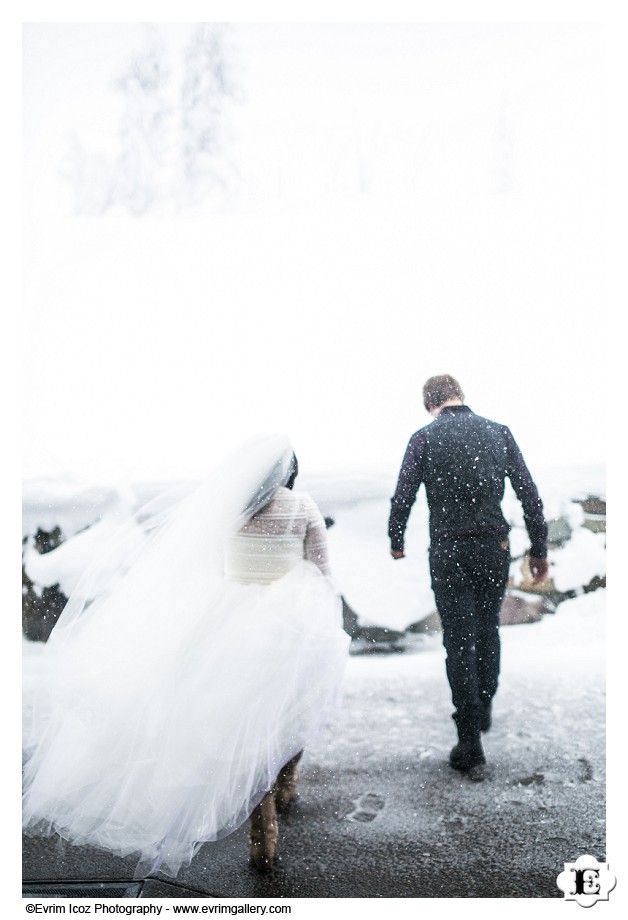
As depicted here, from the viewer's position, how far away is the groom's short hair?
2719mm

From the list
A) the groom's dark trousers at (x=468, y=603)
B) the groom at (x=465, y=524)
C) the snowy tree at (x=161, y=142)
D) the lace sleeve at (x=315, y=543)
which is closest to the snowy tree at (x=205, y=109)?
the snowy tree at (x=161, y=142)

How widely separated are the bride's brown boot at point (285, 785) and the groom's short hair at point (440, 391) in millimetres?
1435

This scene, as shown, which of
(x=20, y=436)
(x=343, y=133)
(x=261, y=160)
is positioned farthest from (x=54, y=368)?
(x=343, y=133)

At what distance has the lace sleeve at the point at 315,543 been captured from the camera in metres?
2.43

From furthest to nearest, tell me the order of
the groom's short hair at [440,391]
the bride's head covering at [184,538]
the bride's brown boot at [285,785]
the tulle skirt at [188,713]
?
1. the groom's short hair at [440,391]
2. the bride's brown boot at [285,785]
3. the bride's head covering at [184,538]
4. the tulle skirt at [188,713]

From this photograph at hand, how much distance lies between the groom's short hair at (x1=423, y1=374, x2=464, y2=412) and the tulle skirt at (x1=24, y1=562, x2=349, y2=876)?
0.82m

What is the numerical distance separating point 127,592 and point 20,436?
78 centimetres

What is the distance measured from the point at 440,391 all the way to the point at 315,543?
0.80m

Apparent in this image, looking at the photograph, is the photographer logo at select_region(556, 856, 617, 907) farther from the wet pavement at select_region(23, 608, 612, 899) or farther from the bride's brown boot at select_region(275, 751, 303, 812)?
the bride's brown boot at select_region(275, 751, 303, 812)

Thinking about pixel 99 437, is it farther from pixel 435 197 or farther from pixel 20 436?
pixel 435 197

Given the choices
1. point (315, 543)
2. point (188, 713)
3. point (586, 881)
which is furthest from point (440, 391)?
point (586, 881)

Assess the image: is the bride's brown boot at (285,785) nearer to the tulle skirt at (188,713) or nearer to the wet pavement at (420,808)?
the wet pavement at (420,808)

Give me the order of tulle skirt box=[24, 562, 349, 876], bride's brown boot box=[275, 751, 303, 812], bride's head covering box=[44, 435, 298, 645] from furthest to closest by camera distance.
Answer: bride's brown boot box=[275, 751, 303, 812] < bride's head covering box=[44, 435, 298, 645] < tulle skirt box=[24, 562, 349, 876]


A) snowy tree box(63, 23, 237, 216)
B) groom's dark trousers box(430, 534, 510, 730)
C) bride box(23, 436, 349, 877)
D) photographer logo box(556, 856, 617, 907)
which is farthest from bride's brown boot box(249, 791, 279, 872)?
snowy tree box(63, 23, 237, 216)
